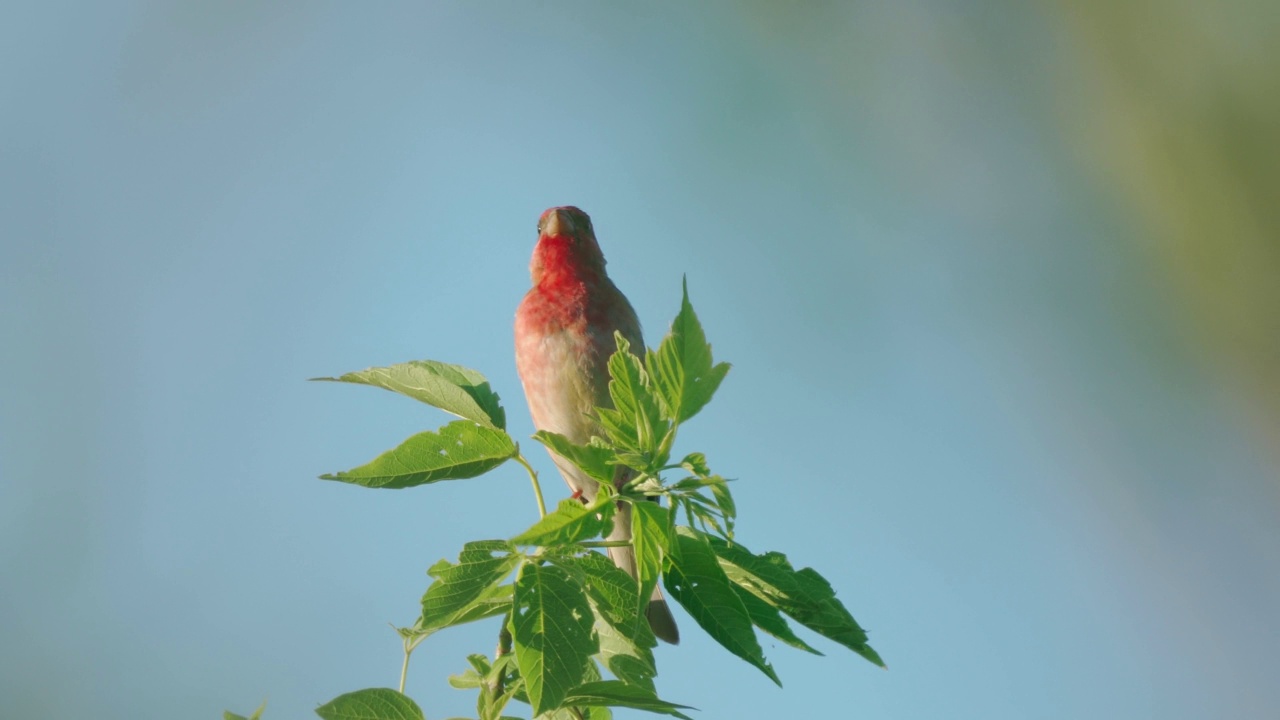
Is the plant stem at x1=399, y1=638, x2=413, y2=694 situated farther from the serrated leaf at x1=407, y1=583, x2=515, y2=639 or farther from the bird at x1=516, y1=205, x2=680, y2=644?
the bird at x1=516, y1=205, x2=680, y2=644

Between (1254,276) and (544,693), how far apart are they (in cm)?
1006

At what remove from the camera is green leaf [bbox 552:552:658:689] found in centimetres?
172

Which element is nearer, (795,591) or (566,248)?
(795,591)

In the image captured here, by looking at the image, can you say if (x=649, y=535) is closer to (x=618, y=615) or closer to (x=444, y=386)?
(x=618, y=615)

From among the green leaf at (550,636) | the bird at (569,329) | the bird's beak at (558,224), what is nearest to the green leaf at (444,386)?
the green leaf at (550,636)

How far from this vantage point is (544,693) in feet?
4.90

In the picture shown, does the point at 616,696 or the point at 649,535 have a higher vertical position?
the point at 649,535

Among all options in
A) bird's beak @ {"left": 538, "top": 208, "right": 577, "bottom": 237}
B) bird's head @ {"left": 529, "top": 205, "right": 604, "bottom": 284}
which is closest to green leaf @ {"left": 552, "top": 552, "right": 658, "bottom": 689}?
bird's head @ {"left": 529, "top": 205, "right": 604, "bottom": 284}

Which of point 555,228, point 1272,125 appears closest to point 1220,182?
point 1272,125

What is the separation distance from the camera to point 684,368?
175 cm

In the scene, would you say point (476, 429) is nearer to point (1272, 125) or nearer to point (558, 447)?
point (558, 447)

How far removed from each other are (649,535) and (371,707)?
48cm

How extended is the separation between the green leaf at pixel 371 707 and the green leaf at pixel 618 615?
0.30 m

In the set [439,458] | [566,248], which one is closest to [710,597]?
[439,458]
